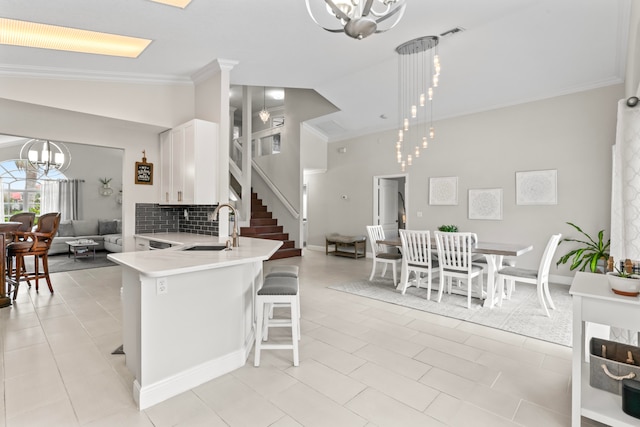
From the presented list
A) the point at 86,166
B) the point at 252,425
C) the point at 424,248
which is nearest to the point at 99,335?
the point at 252,425

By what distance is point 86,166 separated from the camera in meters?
9.13

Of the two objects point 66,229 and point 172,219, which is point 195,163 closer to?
point 172,219

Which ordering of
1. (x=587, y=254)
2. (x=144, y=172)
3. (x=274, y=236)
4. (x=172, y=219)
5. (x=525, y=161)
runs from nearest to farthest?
(x=587, y=254) → (x=144, y=172) → (x=172, y=219) → (x=525, y=161) → (x=274, y=236)

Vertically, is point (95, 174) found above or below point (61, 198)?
above

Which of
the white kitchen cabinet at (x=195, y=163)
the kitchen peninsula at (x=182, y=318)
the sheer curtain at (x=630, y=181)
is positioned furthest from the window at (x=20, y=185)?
the sheer curtain at (x=630, y=181)

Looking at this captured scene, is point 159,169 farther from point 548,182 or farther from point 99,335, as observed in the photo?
point 548,182

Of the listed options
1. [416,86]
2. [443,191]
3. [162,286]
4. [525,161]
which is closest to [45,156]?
[162,286]

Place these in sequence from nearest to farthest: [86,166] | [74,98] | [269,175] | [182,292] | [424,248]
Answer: [182,292] → [74,98] → [424,248] → [269,175] → [86,166]

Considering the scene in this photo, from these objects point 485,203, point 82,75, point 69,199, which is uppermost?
point 82,75

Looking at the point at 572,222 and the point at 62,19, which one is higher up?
the point at 62,19

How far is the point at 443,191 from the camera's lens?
6086 millimetres

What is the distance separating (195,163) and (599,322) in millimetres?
3971

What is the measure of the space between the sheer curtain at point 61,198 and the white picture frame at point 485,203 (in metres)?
10.4

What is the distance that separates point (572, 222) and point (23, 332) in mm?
7093
